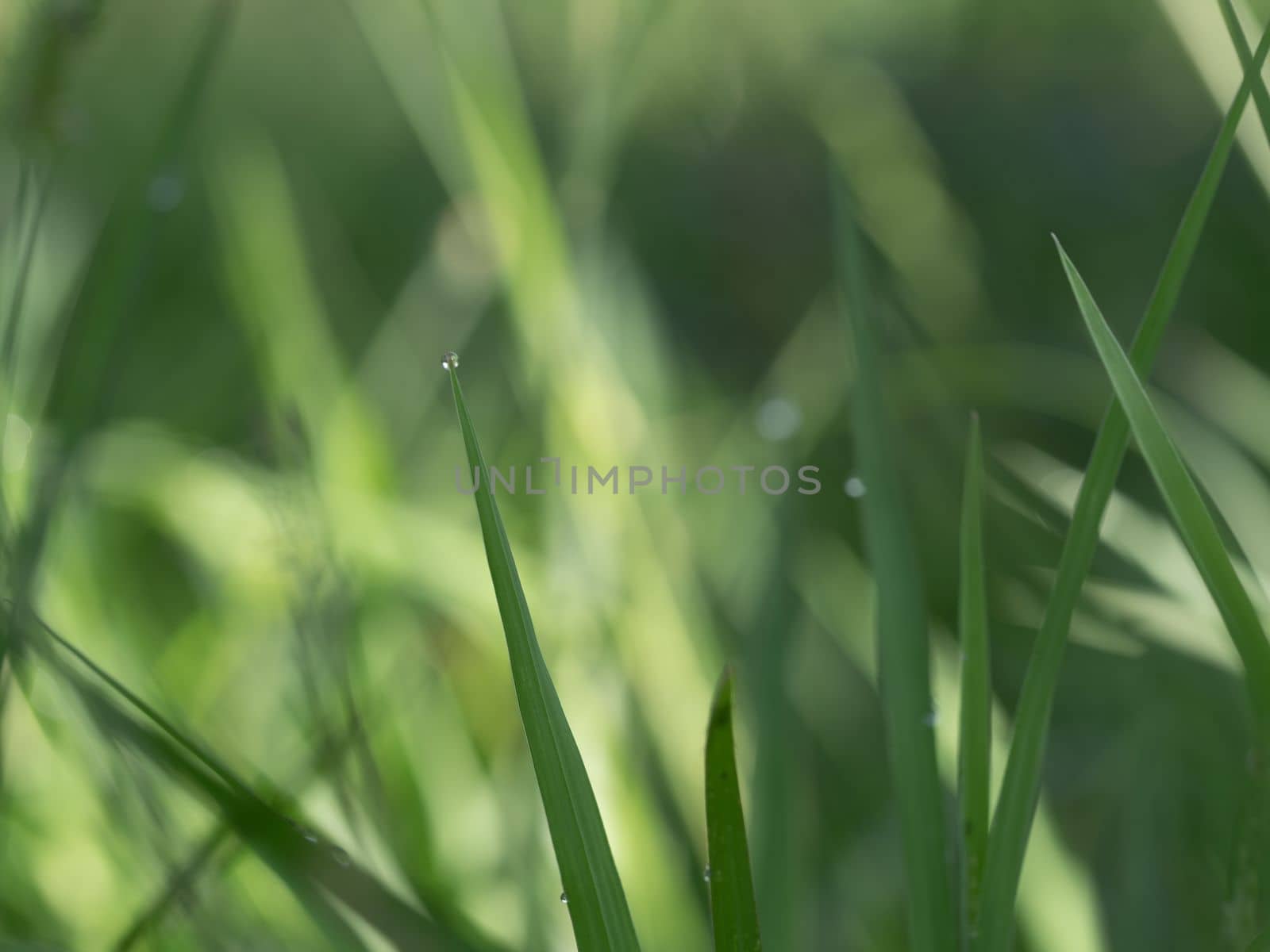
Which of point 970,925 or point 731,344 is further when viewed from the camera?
point 731,344

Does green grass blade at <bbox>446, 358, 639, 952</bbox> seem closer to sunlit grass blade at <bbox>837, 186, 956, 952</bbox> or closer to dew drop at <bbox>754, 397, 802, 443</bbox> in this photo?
sunlit grass blade at <bbox>837, 186, 956, 952</bbox>

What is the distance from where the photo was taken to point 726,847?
14 cm

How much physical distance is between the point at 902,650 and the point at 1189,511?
51 millimetres

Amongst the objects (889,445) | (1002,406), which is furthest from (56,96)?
(1002,406)

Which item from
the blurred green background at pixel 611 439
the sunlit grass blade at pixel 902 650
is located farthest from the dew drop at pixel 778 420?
the sunlit grass blade at pixel 902 650

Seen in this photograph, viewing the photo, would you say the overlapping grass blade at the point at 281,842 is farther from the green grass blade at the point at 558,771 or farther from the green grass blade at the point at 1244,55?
the green grass blade at the point at 1244,55

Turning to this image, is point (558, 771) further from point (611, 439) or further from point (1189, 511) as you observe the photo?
point (611, 439)

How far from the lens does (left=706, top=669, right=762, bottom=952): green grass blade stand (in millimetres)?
132

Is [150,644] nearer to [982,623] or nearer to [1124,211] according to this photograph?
[982,623]

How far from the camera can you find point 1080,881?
261 mm

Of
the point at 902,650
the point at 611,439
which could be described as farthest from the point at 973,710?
the point at 611,439

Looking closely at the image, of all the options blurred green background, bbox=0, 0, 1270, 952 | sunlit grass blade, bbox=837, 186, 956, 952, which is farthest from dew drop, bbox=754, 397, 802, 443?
sunlit grass blade, bbox=837, 186, 956, 952

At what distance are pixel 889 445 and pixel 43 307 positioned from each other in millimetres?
440

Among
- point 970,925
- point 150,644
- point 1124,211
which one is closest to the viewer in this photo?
point 970,925
